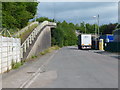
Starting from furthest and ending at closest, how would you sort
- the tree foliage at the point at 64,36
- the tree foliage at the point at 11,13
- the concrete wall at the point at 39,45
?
the tree foliage at the point at 64,36
the concrete wall at the point at 39,45
the tree foliage at the point at 11,13

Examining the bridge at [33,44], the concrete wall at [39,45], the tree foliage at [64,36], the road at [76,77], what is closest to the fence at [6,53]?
the road at [76,77]

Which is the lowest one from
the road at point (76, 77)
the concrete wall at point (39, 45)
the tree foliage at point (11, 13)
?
the road at point (76, 77)

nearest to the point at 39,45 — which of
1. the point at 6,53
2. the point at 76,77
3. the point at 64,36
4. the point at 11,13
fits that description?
the point at 11,13

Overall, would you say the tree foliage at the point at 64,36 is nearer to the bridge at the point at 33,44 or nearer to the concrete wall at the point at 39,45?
the concrete wall at the point at 39,45

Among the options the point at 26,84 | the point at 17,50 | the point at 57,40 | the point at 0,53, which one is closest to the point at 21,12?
the point at 17,50

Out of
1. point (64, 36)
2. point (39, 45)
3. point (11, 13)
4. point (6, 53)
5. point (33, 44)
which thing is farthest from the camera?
point (64, 36)

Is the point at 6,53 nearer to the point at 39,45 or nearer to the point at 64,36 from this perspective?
the point at 39,45

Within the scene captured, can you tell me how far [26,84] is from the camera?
38.7 feet

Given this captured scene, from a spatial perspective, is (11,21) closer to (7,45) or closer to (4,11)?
(4,11)

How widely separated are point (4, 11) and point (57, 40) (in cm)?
5612

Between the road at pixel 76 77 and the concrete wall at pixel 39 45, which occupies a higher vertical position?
the concrete wall at pixel 39 45

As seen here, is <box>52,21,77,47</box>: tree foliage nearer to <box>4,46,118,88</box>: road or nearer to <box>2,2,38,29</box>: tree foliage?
<box>2,2,38,29</box>: tree foliage

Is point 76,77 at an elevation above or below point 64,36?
below

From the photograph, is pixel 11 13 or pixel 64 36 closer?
pixel 11 13
